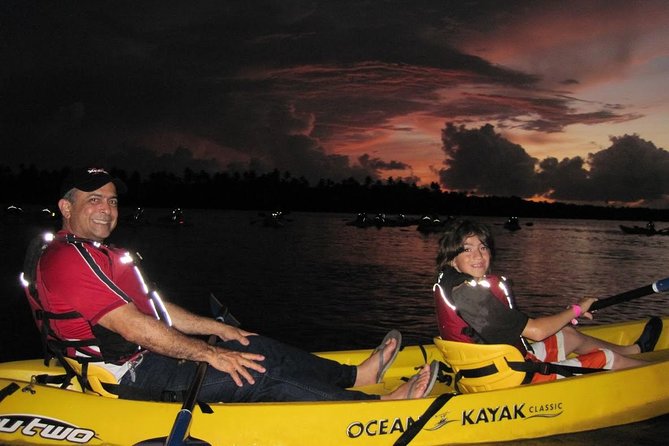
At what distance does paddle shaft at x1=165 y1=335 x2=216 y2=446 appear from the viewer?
12.0 feet

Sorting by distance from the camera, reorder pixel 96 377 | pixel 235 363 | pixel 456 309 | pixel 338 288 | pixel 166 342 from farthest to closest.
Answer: pixel 338 288 < pixel 456 309 < pixel 96 377 < pixel 235 363 < pixel 166 342

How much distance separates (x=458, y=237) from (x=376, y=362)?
47.9 inches

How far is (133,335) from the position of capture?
377cm

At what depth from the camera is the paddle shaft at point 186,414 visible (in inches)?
144

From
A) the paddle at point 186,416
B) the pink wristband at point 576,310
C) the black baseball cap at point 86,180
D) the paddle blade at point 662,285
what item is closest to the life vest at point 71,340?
the black baseball cap at point 86,180

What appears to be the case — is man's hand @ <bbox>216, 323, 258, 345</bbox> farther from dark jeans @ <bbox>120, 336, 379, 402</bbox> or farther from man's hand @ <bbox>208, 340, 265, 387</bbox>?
man's hand @ <bbox>208, 340, 265, 387</bbox>

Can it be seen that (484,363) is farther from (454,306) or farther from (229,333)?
(229,333)

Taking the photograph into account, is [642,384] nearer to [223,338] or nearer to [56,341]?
[223,338]

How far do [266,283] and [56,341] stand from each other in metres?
14.2

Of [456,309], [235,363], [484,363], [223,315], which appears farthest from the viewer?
[223,315]

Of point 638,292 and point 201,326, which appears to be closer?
point 201,326

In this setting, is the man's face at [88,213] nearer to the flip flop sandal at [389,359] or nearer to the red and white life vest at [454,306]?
the flip flop sandal at [389,359]

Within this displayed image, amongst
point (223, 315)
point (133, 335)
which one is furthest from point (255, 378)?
point (223, 315)

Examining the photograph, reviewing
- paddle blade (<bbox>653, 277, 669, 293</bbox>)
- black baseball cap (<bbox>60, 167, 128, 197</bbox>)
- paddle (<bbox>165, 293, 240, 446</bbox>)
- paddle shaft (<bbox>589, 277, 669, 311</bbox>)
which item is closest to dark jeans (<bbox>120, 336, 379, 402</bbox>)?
paddle (<bbox>165, 293, 240, 446</bbox>)
